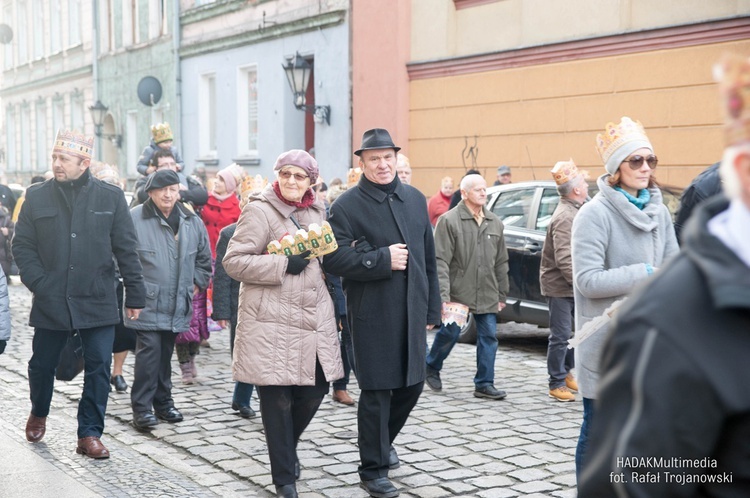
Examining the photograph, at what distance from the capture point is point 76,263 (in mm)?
6203

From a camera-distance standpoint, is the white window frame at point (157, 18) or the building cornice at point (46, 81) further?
the building cornice at point (46, 81)

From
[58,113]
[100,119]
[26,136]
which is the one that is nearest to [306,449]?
[100,119]

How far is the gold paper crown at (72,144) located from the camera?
6258mm

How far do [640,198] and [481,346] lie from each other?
3.69 meters

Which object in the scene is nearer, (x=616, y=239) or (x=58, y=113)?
(x=616, y=239)

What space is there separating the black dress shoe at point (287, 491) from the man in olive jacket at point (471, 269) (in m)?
3.11

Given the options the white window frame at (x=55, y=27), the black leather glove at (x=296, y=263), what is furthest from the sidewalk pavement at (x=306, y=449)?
the white window frame at (x=55, y=27)

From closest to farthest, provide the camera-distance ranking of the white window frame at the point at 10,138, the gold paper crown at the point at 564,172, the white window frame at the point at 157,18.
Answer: the gold paper crown at the point at 564,172, the white window frame at the point at 157,18, the white window frame at the point at 10,138

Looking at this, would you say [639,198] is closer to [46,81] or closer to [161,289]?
[161,289]

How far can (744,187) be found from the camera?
5.81 feet

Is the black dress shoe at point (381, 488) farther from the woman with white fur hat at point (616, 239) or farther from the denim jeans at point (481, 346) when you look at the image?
the denim jeans at point (481, 346)

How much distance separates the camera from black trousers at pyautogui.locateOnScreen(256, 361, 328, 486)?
17.4ft

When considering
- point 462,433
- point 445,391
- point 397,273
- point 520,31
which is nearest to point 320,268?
point 397,273

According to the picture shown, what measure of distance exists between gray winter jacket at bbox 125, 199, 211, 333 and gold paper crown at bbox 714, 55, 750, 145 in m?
5.81
